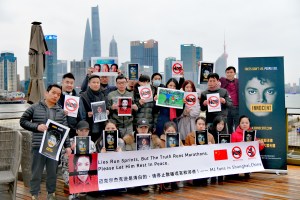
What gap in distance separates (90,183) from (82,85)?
6.98 feet

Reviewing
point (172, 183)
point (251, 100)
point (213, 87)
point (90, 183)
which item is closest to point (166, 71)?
point (213, 87)

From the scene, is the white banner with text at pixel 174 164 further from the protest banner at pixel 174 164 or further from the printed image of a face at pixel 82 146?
the printed image of a face at pixel 82 146

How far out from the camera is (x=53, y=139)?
3.73 metres

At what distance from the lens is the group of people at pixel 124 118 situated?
3.88m

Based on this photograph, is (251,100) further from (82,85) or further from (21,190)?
(21,190)

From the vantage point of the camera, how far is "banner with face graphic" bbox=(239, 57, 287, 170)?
559 centimetres

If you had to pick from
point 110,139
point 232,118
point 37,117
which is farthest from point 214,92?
point 37,117

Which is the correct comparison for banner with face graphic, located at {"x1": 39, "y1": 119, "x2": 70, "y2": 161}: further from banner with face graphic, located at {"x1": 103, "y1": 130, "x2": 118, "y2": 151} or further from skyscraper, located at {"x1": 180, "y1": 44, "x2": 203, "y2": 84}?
skyscraper, located at {"x1": 180, "y1": 44, "x2": 203, "y2": 84}

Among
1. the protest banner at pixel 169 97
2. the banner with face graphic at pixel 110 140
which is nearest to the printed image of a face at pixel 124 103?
the protest banner at pixel 169 97

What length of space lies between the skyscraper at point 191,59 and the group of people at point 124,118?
470 millimetres

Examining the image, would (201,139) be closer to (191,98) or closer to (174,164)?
(174,164)

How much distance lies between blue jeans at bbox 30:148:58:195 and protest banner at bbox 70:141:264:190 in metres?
0.54

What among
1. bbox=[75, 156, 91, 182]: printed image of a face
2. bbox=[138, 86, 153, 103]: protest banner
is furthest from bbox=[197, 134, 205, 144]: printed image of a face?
bbox=[75, 156, 91, 182]: printed image of a face

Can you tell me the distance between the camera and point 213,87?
541cm
